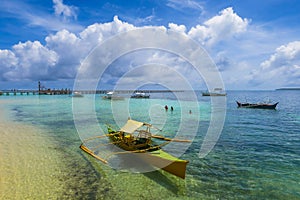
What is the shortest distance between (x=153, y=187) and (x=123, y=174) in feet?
6.37

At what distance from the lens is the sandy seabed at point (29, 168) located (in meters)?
8.18

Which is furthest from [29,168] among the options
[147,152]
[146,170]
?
[147,152]

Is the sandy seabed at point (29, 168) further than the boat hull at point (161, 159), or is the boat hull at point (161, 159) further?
the boat hull at point (161, 159)

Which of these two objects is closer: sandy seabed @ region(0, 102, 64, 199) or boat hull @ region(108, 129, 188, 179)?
sandy seabed @ region(0, 102, 64, 199)

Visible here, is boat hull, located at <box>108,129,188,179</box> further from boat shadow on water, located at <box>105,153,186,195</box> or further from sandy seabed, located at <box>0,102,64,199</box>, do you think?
sandy seabed, located at <box>0,102,64,199</box>

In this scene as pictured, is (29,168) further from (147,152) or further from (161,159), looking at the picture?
(161,159)

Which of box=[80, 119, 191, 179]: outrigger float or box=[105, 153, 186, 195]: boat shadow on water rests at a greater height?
box=[80, 119, 191, 179]: outrigger float

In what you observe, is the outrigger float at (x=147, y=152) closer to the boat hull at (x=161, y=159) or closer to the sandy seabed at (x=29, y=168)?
the boat hull at (x=161, y=159)

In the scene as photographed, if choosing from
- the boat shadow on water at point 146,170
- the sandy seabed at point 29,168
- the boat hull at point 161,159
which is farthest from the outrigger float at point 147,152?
the sandy seabed at point 29,168

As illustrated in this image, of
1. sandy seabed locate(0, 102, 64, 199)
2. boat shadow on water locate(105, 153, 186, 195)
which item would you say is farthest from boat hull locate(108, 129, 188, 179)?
sandy seabed locate(0, 102, 64, 199)

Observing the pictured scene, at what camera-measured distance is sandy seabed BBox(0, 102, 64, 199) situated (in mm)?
8180

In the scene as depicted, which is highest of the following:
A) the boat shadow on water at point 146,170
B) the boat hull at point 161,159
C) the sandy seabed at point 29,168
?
the boat hull at point 161,159

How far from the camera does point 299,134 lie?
18625 mm

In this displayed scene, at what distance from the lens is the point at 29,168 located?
1062 centimetres
